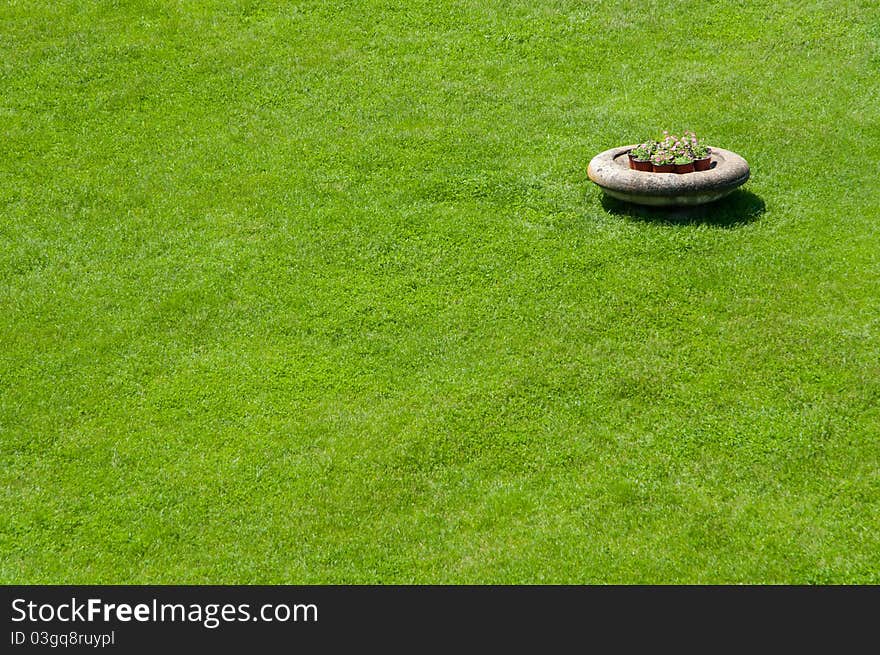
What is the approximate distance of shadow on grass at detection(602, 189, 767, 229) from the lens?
13.9m

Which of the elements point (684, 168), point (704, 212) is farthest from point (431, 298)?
point (704, 212)

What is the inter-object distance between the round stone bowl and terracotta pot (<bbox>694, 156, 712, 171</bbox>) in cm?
7

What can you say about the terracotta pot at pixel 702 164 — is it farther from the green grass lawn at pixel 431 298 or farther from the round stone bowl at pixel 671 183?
the green grass lawn at pixel 431 298

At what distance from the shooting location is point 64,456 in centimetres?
1037

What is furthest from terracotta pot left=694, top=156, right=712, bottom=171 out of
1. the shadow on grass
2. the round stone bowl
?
the shadow on grass

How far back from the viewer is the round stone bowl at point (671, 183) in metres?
13.4

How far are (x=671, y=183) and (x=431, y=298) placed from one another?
379 centimetres

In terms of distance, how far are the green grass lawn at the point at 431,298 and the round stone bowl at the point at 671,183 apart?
0.39 metres

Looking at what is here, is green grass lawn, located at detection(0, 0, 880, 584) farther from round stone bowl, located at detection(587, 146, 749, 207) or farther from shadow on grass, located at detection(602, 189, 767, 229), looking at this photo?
round stone bowl, located at detection(587, 146, 749, 207)

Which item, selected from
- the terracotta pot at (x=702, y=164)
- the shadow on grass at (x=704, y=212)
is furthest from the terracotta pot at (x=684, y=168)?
the shadow on grass at (x=704, y=212)

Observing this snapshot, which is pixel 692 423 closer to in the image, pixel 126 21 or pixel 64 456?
pixel 64 456

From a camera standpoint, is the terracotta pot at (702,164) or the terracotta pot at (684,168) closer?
the terracotta pot at (684,168)

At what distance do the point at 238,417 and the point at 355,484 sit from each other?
1.80 meters

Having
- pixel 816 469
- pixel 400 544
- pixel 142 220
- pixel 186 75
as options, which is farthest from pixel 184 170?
pixel 816 469
